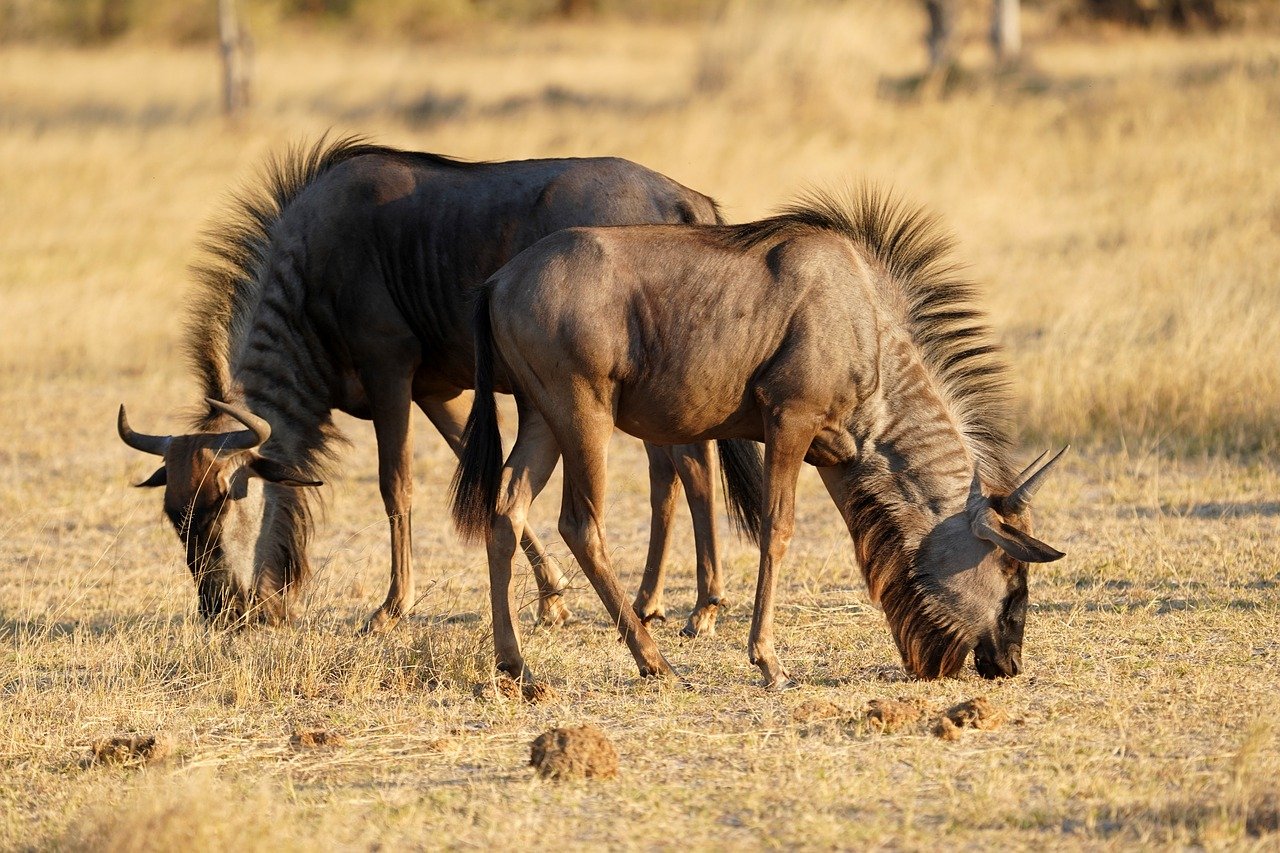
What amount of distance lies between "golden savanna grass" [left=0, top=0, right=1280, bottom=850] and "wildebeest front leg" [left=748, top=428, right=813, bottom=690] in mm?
132

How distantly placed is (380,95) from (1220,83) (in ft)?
43.8

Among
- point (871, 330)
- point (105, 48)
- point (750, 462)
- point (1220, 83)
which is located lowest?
point (750, 462)

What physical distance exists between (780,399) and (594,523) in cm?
80

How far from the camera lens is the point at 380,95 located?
2714cm

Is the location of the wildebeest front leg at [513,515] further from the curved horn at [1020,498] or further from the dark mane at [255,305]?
the curved horn at [1020,498]

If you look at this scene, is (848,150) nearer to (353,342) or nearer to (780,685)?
(353,342)

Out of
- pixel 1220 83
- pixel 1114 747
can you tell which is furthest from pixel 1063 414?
pixel 1220 83

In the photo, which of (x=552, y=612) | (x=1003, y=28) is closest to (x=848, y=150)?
(x=1003, y=28)

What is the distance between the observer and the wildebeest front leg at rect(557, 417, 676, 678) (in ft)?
19.1

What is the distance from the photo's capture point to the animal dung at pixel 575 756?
4961mm

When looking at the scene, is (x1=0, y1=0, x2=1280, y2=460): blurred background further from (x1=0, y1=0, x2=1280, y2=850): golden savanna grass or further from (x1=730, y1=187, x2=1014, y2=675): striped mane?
(x1=730, y1=187, x2=1014, y2=675): striped mane

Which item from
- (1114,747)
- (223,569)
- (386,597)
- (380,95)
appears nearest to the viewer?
(1114,747)

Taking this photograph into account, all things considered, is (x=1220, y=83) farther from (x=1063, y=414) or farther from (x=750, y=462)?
(x=750, y=462)

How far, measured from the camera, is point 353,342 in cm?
720
